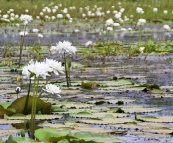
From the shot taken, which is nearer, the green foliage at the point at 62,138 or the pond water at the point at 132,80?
the green foliage at the point at 62,138

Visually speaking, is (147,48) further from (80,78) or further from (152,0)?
(152,0)

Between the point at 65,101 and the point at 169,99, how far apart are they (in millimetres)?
920

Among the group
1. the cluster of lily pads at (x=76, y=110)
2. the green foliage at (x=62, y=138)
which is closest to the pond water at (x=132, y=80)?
the cluster of lily pads at (x=76, y=110)

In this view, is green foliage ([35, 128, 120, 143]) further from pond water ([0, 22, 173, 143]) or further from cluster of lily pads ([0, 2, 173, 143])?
pond water ([0, 22, 173, 143])

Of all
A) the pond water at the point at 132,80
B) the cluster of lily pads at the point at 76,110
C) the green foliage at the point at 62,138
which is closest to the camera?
the green foliage at the point at 62,138

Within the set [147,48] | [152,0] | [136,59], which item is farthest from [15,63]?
[152,0]

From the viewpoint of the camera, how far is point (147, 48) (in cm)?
1054

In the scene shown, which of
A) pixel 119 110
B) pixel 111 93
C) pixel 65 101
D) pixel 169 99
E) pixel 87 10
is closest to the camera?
pixel 119 110

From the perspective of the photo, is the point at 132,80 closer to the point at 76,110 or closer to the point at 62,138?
the point at 76,110

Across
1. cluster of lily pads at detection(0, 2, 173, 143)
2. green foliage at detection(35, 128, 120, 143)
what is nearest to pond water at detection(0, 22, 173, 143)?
cluster of lily pads at detection(0, 2, 173, 143)

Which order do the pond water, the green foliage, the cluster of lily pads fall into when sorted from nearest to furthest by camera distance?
the green foliage, the cluster of lily pads, the pond water

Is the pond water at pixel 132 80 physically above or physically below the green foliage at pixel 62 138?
above

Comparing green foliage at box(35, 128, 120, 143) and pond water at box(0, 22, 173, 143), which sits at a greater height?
pond water at box(0, 22, 173, 143)

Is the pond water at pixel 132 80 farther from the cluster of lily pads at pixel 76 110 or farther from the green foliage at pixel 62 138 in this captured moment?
the green foliage at pixel 62 138
